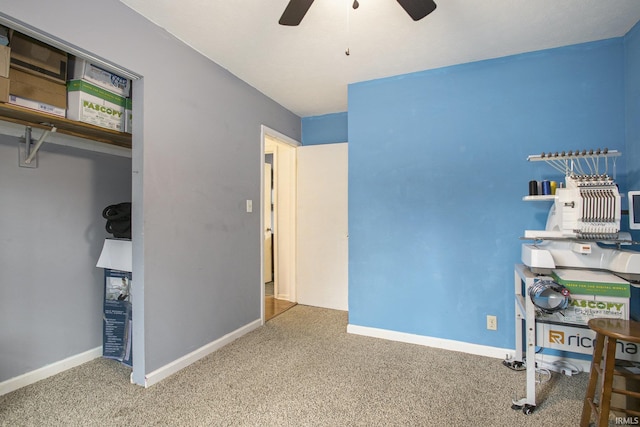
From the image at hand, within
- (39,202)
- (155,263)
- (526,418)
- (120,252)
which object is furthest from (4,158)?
(526,418)

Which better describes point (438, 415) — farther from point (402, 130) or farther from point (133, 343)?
point (402, 130)

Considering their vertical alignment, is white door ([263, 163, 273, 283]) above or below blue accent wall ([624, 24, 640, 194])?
below

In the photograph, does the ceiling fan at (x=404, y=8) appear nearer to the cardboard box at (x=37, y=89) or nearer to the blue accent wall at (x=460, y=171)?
the blue accent wall at (x=460, y=171)

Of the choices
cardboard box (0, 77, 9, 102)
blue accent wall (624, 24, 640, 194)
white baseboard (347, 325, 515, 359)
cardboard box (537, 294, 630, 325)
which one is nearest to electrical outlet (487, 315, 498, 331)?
white baseboard (347, 325, 515, 359)

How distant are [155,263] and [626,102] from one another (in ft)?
11.4

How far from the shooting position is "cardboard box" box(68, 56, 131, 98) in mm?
1822

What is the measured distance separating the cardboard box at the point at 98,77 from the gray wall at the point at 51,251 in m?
0.57

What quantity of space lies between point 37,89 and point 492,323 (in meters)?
3.46

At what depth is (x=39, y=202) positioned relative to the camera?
207cm

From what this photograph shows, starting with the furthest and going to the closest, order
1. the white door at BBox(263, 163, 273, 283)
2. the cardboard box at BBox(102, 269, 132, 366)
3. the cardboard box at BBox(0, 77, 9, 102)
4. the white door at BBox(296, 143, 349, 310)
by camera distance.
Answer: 1. the white door at BBox(263, 163, 273, 283)
2. the white door at BBox(296, 143, 349, 310)
3. the cardboard box at BBox(102, 269, 132, 366)
4. the cardboard box at BBox(0, 77, 9, 102)

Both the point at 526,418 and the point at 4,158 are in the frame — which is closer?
the point at 526,418

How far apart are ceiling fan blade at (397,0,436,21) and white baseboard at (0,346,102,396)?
316 cm

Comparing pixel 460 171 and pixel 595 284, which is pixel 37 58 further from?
pixel 595 284

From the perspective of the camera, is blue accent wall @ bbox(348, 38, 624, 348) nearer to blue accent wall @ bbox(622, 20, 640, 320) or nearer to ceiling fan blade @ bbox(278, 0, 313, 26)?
blue accent wall @ bbox(622, 20, 640, 320)
